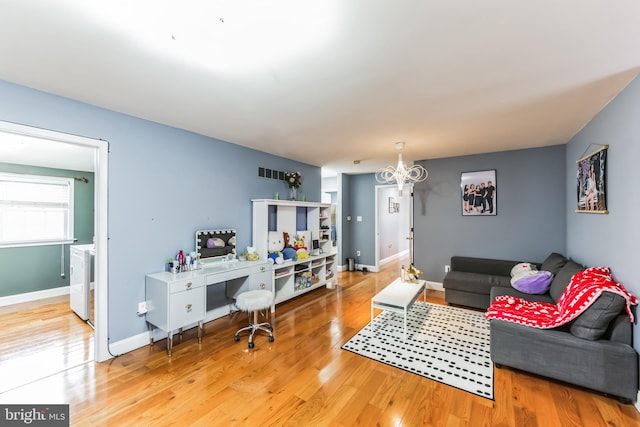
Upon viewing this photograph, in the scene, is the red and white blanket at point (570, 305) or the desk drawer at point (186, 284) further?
the desk drawer at point (186, 284)

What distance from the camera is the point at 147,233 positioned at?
285 centimetres

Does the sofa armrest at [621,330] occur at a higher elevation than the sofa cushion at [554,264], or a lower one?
lower

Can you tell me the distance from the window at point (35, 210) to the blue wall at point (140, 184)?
3.10 metres

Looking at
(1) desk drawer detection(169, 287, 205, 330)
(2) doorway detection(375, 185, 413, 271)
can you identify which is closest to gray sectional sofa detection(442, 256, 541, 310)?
(2) doorway detection(375, 185, 413, 271)

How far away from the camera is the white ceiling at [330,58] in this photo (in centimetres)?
132

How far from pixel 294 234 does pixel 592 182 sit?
384 centimetres

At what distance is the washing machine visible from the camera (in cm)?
344

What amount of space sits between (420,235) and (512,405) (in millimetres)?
3200

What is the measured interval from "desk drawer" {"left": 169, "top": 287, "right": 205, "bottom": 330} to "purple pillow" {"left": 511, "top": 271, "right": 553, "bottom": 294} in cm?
377

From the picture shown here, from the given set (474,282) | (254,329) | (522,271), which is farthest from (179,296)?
(522,271)

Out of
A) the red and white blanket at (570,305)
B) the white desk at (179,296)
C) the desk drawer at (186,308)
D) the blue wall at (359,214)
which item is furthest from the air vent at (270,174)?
the red and white blanket at (570,305)

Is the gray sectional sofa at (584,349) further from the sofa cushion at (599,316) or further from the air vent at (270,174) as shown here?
the air vent at (270,174)

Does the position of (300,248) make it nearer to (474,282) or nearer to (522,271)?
(474,282)

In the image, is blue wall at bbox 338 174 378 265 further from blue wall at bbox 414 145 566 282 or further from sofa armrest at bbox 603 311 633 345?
sofa armrest at bbox 603 311 633 345
